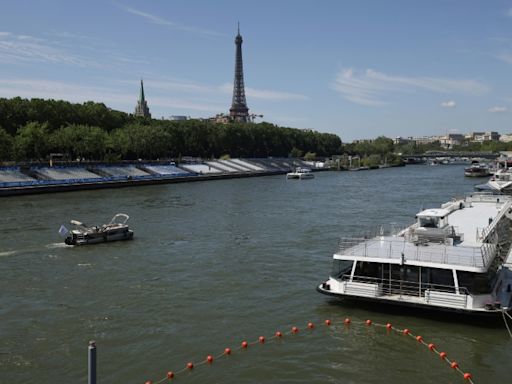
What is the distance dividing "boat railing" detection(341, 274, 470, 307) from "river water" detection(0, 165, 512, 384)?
0.73 metres

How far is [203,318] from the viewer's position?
57.3ft

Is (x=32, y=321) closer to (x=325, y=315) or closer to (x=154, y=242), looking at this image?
(x=325, y=315)

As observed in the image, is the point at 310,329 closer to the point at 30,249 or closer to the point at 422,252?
the point at 422,252

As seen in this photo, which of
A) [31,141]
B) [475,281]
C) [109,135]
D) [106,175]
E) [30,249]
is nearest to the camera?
[475,281]

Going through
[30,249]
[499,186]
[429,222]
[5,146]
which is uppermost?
[5,146]

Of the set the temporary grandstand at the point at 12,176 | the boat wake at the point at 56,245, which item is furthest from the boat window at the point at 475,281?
the temporary grandstand at the point at 12,176

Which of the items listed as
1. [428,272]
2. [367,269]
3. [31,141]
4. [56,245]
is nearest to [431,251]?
[428,272]

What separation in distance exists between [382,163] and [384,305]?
159997 mm

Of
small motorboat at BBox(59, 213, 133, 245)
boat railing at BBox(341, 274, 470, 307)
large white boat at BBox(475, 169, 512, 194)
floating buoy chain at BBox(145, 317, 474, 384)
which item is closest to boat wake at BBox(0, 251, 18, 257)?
small motorboat at BBox(59, 213, 133, 245)

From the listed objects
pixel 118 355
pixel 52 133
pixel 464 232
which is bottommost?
pixel 118 355

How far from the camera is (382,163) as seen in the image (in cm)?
17312

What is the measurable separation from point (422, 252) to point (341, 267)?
2998 mm

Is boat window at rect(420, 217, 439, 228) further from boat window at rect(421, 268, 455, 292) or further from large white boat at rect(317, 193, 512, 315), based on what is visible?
boat window at rect(421, 268, 455, 292)

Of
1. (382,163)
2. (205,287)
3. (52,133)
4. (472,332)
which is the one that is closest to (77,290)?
(205,287)
